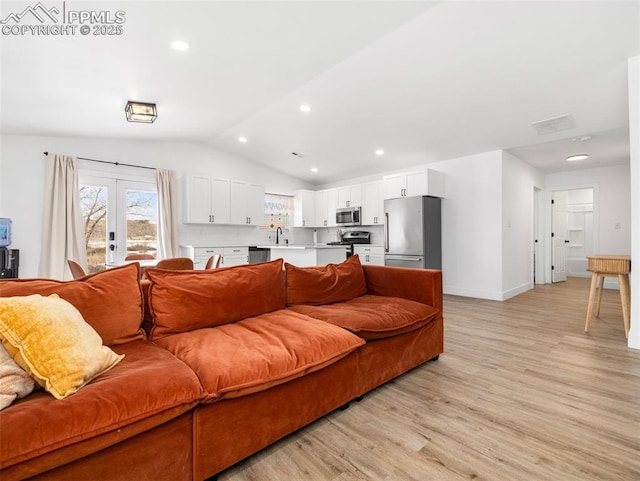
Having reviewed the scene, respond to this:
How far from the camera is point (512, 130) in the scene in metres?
4.42

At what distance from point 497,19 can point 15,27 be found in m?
3.85

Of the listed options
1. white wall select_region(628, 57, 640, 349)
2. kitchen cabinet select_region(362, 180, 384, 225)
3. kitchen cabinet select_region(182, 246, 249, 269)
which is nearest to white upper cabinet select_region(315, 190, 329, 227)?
kitchen cabinet select_region(362, 180, 384, 225)

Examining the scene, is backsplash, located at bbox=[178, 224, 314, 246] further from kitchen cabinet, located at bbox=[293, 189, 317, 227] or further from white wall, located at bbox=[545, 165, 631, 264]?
white wall, located at bbox=[545, 165, 631, 264]

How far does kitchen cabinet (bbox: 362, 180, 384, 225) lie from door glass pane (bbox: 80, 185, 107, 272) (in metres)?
4.86

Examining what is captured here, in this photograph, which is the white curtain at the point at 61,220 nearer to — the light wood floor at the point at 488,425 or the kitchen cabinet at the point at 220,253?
the kitchen cabinet at the point at 220,253

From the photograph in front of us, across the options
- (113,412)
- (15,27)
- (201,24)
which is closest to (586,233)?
(201,24)

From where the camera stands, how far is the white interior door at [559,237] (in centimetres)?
693

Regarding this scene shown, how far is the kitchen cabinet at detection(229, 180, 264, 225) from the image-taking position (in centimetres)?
635

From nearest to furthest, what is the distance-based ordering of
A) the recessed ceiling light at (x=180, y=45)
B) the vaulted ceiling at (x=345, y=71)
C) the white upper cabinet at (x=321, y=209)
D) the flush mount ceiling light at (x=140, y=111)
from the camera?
Result: 1. the vaulted ceiling at (x=345, y=71)
2. the recessed ceiling light at (x=180, y=45)
3. the flush mount ceiling light at (x=140, y=111)
4. the white upper cabinet at (x=321, y=209)

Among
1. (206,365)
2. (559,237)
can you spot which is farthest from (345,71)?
(559,237)

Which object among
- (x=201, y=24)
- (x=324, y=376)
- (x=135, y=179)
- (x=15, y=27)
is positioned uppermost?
(x=201, y=24)

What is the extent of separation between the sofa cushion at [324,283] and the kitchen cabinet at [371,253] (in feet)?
11.0

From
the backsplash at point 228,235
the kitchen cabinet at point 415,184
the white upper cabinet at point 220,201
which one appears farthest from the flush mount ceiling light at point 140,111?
the kitchen cabinet at point 415,184

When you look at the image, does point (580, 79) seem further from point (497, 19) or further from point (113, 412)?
point (113, 412)
